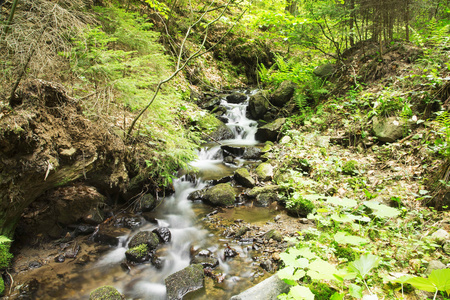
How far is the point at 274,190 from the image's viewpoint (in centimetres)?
614

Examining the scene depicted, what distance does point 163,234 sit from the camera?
4.74 m

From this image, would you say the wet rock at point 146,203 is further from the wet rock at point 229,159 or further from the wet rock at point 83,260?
the wet rock at point 229,159

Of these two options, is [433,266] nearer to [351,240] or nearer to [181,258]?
[351,240]

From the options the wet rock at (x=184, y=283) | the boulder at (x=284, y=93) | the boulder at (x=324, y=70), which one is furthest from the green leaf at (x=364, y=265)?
the boulder at (x=284, y=93)

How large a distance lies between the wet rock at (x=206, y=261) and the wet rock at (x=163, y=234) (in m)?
0.81

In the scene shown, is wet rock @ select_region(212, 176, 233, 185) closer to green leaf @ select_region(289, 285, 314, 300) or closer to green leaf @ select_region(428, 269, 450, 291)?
green leaf @ select_region(289, 285, 314, 300)

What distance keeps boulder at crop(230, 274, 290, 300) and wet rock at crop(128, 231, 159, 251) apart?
2.57m

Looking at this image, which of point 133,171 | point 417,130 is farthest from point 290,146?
point 133,171

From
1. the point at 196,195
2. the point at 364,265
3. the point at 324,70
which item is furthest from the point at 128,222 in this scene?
the point at 324,70

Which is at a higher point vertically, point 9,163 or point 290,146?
point 9,163

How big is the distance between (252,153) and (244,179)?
2.09m

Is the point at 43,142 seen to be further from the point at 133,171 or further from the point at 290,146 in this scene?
the point at 290,146

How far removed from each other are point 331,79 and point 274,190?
5722mm

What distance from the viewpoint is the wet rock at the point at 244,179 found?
6.61 meters
